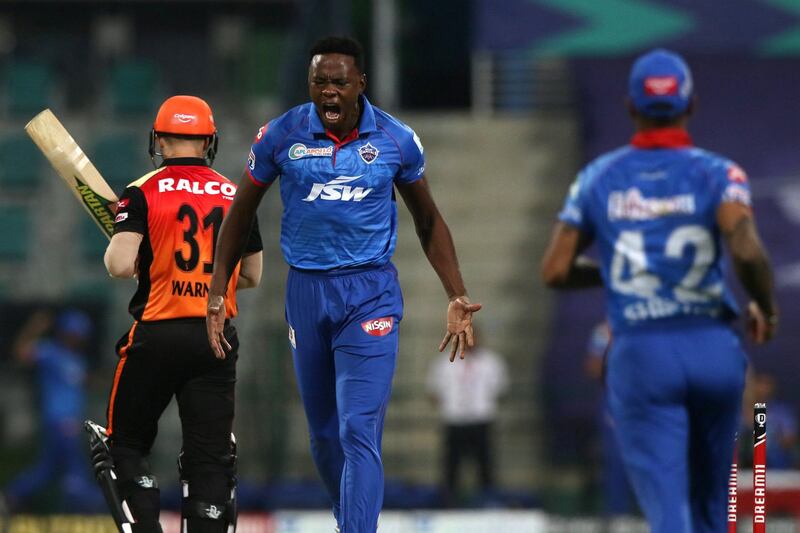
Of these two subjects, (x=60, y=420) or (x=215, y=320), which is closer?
(x=215, y=320)

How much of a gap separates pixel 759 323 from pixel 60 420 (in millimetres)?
11388

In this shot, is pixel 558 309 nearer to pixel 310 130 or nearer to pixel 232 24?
pixel 310 130

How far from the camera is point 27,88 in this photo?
2680cm

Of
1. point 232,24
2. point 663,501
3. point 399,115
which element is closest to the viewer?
point 663,501

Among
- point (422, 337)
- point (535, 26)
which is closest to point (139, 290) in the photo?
point (422, 337)

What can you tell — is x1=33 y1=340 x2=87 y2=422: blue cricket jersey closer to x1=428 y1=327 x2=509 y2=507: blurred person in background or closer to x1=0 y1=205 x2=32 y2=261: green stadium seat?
x1=428 y1=327 x2=509 y2=507: blurred person in background

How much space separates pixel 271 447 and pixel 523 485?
2.77 metres

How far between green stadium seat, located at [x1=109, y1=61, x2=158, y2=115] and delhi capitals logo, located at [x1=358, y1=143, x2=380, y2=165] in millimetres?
19531

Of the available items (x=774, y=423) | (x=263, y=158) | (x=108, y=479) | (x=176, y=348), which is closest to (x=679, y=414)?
(x=263, y=158)

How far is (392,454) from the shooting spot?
15.7 meters

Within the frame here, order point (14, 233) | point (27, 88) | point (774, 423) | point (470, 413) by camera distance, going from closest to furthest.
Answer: point (774, 423), point (470, 413), point (14, 233), point (27, 88)

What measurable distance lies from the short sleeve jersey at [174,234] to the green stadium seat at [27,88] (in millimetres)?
19510

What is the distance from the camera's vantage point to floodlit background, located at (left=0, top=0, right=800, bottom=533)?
14.4 m

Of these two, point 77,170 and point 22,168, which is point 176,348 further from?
point 22,168
